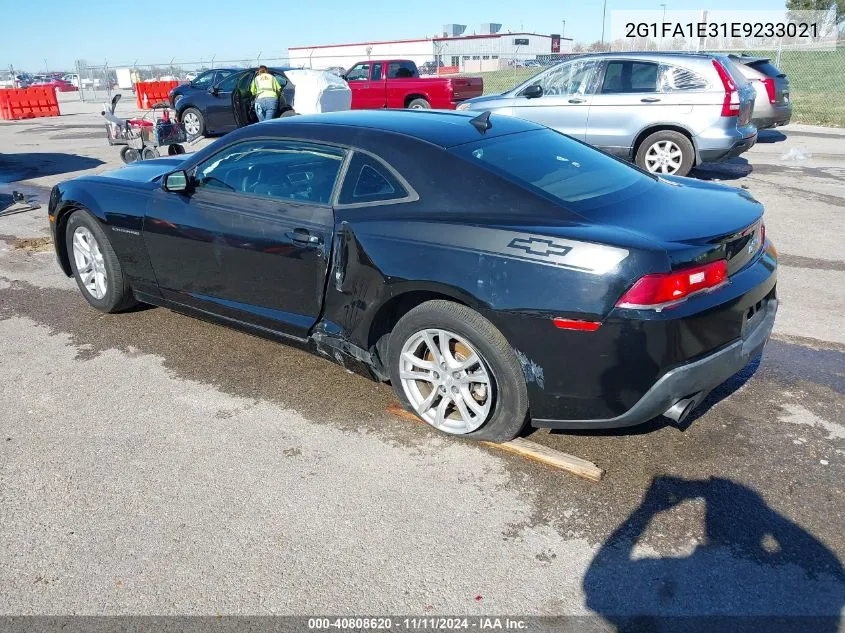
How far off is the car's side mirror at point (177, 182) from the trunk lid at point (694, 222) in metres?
2.51

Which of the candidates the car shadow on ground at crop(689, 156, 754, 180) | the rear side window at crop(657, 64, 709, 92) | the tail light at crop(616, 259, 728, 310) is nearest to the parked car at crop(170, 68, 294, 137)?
the rear side window at crop(657, 64, 709, 92)

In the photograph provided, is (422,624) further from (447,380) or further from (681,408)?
(681,408)

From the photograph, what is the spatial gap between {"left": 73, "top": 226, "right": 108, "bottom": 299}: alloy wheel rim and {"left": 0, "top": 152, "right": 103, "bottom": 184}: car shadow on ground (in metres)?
7.64

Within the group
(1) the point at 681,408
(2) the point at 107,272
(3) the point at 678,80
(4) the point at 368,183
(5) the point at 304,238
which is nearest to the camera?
(1) the point at 681,408

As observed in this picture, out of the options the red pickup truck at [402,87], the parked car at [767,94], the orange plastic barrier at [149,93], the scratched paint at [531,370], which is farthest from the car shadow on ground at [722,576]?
the orange plastic barrier at [149,93]

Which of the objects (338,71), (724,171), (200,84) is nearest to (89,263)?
(724,171)

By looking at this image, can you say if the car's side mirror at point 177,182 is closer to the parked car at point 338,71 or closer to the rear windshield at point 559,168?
the rear windshield at point 559,168

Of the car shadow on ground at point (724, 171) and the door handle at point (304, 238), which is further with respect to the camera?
the car shadow on ground at point (724, 171)

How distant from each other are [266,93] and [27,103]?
16.4 meters

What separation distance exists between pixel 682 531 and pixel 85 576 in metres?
2.32

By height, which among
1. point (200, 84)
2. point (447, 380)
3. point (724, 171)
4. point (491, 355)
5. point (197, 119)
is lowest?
point (724, 171)

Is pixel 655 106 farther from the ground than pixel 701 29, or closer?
closer

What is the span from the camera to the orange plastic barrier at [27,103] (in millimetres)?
24719

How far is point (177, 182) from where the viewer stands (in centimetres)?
445
